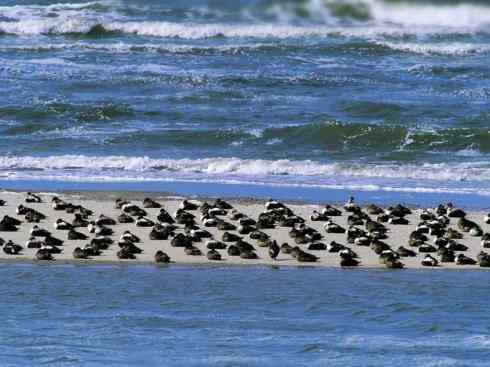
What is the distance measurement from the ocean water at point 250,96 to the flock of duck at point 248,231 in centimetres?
330

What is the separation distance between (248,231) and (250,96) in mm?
16729

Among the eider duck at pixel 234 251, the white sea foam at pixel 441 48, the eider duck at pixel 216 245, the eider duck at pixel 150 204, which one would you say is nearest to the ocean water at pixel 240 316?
the eider duck at pixel 234 251

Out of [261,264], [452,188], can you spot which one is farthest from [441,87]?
[261,264]

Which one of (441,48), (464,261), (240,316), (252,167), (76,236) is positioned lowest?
(240,316)

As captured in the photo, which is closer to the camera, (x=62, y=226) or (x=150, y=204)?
(x=62, y=226)

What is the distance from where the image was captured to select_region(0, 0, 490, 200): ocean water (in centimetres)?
2720

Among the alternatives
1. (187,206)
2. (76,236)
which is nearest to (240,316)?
(76,236)

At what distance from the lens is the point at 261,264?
59.7 feet

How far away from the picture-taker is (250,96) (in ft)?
119

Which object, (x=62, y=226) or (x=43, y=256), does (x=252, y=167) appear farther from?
(x=43, y=256)

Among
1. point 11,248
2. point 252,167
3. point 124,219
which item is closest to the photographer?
point 11,248

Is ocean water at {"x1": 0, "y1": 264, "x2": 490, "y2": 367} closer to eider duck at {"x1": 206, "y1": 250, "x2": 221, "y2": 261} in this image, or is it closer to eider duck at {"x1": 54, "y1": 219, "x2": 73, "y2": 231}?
eider duck at {"x1": 206, "y1": 250, "x2": 221, "y2": 261}

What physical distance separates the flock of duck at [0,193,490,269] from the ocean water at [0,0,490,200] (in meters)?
3.30

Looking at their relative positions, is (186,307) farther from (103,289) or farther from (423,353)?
(423,353)
